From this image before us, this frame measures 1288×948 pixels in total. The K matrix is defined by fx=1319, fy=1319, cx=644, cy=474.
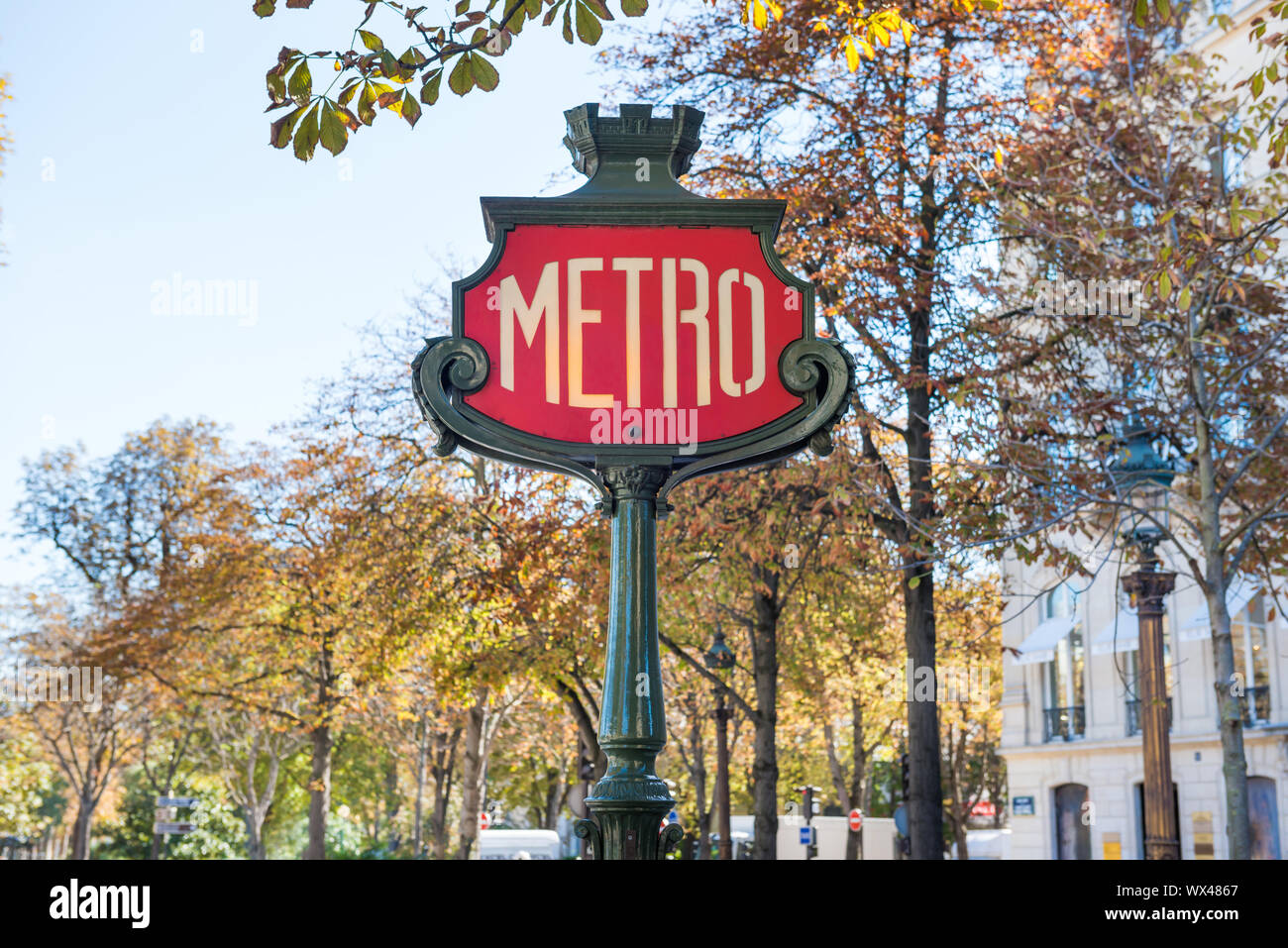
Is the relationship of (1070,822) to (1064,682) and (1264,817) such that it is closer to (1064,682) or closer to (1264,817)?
(1064,682)

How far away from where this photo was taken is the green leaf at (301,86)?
521 cm

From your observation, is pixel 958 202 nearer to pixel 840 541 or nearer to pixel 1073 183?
pixel 1073 183

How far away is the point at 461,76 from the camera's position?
5.52 meters

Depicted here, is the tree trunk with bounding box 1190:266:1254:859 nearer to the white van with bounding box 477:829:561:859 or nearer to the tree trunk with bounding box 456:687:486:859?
the tree trunk with bounding box 456:687:486:859

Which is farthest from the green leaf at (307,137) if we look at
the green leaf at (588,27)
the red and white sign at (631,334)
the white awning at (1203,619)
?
the white awning at (1203,619)

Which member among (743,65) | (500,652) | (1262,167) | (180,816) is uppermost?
(1262,167)

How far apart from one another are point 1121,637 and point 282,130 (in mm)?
27581

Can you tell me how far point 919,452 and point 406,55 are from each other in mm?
10754

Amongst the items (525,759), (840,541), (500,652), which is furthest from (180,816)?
(840,541)

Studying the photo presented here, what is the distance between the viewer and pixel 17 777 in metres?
49.0

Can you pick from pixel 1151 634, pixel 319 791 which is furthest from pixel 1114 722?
pixel 1151 634

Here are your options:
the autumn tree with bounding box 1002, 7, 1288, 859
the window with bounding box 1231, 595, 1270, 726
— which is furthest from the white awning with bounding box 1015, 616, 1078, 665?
the autumn tree with bounding box 1002, 7, 1288, 859

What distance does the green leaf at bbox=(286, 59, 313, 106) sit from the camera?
5211mm
